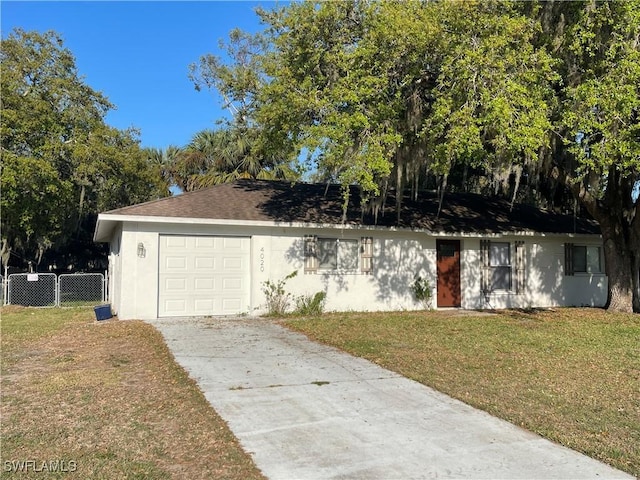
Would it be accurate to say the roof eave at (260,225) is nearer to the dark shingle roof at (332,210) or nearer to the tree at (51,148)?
the dark shingle roof at (332,210)

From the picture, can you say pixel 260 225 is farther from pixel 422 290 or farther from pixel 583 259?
pixel 583 259

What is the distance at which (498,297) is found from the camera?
1566cm

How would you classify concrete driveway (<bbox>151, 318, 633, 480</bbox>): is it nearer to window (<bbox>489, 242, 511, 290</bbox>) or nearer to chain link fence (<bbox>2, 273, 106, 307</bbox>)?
window (<bbox>489, 242, 511, 290</bbox>)

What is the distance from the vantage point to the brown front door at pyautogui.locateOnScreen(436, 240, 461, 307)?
1522 cm

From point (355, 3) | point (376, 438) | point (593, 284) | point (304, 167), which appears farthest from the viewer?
point (593, 284)

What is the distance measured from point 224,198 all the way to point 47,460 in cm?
1057

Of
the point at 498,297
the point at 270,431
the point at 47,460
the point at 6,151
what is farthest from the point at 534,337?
the point at 6,151

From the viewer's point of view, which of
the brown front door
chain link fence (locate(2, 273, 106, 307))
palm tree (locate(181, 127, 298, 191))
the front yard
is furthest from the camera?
palm tree (locate(181, 127, 298, 191))

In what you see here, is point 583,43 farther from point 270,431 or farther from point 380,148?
point 270,431

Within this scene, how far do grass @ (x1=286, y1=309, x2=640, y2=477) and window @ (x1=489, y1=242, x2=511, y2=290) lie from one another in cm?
225

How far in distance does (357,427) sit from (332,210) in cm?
1021

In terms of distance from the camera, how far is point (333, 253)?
14.0m

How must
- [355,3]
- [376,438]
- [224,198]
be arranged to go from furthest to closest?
[224,198] → [355,3] → [376,438]

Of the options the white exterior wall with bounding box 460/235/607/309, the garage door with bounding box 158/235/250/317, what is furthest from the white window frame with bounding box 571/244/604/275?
the garage door with bounding box 158/235/250/317
